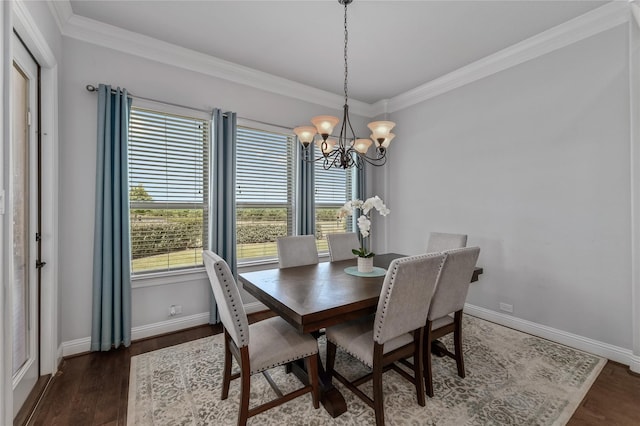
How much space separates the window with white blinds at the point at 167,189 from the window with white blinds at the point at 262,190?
43 centimetres

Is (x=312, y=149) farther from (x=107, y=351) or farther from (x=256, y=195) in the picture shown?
(x=107, y=351)

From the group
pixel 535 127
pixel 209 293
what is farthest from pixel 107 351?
pixel 535 127

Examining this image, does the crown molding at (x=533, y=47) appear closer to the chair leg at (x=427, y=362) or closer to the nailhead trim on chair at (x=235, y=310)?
the chair leg at (x=427, y=362)

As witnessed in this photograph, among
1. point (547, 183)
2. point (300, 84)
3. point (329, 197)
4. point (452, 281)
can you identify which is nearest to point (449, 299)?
point (452, 281)

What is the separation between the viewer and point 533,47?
2969mm

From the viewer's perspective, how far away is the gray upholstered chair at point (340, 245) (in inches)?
124

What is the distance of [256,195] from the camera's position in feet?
12.1

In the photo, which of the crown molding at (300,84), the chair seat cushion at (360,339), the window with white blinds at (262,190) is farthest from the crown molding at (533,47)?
the chair seat cushion at (360,339)

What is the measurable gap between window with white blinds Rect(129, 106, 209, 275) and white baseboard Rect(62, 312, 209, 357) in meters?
0.55

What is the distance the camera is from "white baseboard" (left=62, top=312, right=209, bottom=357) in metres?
2.58

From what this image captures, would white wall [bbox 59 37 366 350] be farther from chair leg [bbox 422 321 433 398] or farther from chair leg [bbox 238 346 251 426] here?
chair leg [bbox 422 321 433 398]

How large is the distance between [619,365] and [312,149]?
373 centimetres

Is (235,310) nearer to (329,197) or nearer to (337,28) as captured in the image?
(337,28)

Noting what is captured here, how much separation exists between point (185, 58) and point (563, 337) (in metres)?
4.66
